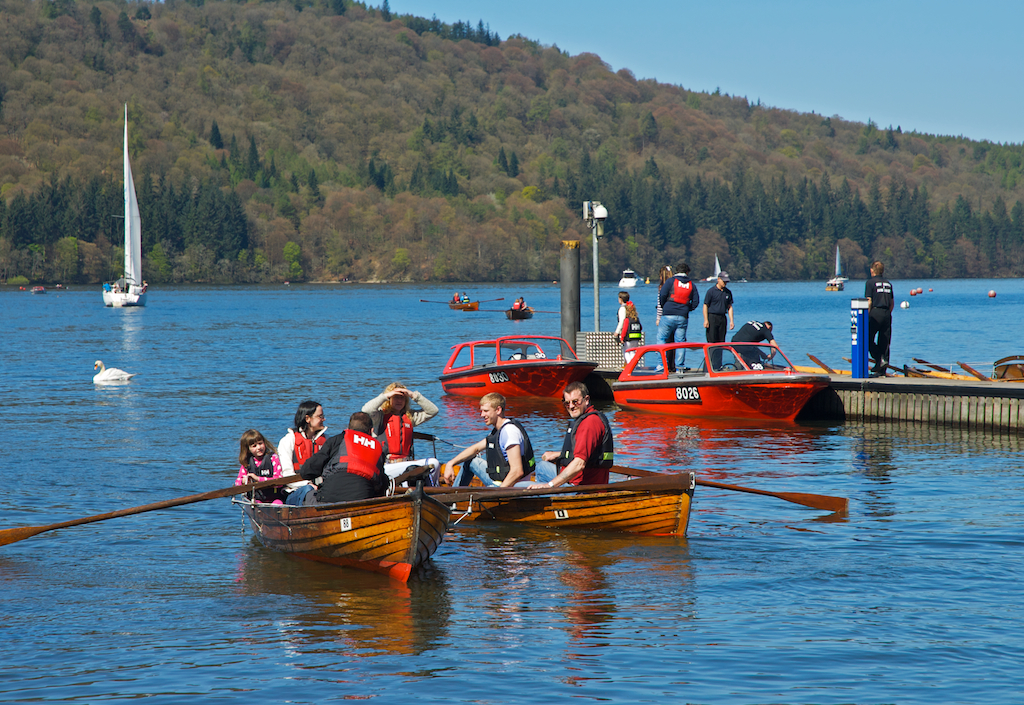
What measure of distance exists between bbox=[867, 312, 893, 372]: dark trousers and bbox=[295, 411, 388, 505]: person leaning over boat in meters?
13.6

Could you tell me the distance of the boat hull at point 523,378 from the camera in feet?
88.0

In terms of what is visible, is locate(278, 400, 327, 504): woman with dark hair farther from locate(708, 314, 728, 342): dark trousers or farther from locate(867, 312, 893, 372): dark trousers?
locate(708, 314, 728, 342): dark trousers

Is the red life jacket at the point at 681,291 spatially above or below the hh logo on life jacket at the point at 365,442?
above

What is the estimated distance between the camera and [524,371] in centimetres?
2714

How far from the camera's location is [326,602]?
423 inches

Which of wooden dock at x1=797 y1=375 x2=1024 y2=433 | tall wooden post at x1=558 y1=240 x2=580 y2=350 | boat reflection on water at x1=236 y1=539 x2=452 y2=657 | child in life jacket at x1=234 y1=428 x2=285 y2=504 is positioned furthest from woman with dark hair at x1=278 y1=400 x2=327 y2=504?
tall wooden post at x1=558 y1=240 x2=580 y2=350

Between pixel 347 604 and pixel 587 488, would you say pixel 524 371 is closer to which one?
pixel 587 488

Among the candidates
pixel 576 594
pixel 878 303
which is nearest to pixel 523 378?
pixel 878 303

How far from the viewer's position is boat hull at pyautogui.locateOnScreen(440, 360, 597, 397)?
2681 cm

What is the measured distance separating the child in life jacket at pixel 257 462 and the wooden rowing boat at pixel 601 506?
2.24 meters

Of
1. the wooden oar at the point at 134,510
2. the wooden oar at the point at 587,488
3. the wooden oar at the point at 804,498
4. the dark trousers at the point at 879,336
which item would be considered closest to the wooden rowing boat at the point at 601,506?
the wooden oar at the point at 587,488

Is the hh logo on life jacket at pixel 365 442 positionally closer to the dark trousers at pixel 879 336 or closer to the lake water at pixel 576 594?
the lake water at pixel 576 594

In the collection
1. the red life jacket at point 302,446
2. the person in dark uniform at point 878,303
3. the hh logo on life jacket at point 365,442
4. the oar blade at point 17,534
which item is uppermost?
the person in dark uniform at point 878,303

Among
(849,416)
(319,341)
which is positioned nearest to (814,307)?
(319,341)
